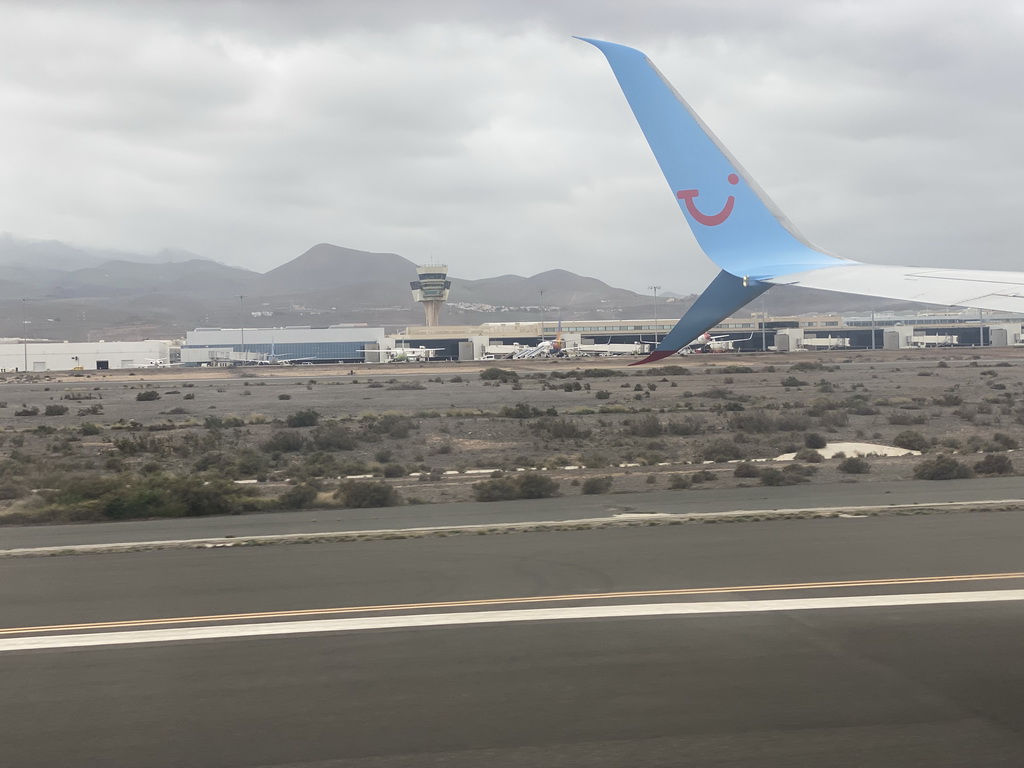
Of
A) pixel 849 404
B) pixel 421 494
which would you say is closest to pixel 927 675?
pixel 421 494

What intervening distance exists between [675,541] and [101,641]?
10.2 meters

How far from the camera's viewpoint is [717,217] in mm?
8336

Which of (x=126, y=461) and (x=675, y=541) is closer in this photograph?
(x=675, y=541)

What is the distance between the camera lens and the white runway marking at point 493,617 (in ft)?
38.6

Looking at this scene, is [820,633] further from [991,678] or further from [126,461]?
[126,461]

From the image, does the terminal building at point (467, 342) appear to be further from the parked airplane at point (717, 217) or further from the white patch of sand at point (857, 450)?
the parked airplane at point (717, 217)

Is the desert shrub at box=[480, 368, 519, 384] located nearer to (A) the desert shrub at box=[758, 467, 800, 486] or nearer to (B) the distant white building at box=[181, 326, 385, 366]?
(A) the desert shrub at box=[758, 467, 800, 486]

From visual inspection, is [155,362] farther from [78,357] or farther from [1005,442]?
[1005,442]

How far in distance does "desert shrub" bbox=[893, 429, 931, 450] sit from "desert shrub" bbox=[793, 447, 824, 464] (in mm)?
3964

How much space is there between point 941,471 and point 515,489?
40.3 feet

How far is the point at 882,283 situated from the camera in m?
8.14

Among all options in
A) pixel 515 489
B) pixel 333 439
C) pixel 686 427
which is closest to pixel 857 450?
pixel 686 427

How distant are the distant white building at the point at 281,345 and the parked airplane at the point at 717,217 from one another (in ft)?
498

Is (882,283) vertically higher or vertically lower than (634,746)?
higher
